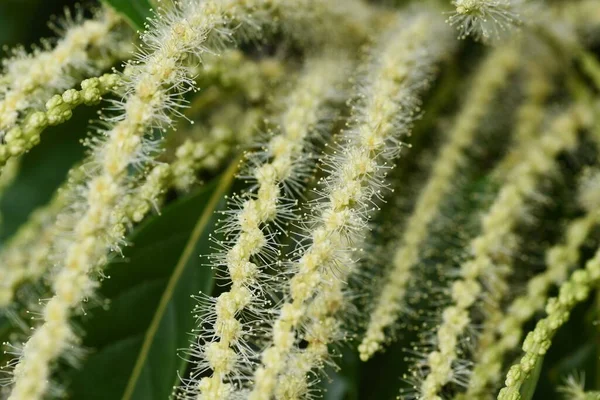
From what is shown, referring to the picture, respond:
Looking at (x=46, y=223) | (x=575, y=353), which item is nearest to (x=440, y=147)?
(x=575, y=353)

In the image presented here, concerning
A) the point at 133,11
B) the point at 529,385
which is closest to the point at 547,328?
the point at 529,385

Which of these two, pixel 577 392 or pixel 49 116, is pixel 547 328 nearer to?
pixel 577 392

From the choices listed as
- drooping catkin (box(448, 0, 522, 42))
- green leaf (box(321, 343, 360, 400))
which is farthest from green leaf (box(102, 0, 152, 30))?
green leaf (box(321, 343, 360, 400))

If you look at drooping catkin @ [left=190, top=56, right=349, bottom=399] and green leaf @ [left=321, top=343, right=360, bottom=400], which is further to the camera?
green leaf @ [left=321, top=343, right=360, bottom=400]

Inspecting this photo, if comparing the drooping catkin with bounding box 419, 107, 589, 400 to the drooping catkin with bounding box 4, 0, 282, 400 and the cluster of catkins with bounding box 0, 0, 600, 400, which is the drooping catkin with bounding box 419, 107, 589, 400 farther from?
the drooping catkin with bounding box 4, 0, 282, 400

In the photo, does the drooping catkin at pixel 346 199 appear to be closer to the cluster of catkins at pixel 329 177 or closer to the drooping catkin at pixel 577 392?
the cluster of catkins at pixel 329 177

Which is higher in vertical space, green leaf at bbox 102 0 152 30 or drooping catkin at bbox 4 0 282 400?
green leaf at bbox 102 0 152 30

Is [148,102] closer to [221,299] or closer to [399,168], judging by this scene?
[221,299]

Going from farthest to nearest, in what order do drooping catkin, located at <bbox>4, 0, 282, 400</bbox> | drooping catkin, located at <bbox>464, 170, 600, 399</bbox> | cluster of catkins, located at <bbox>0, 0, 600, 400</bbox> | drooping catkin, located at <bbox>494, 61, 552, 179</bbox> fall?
drooping catkin, located at <bbox>494, 61, 552, 179</bbox>, drooping catkin, located at <bbox>464, 170, 600, 399</bbox>, cluster of catkins, located at <bbox>0, 0, 600, 400</bbox>, drooping catkin, located at <bbox>4, 0, 282, 400</bbox>
